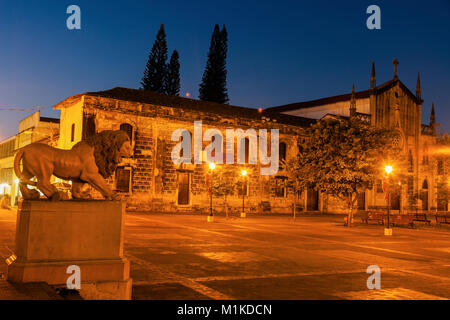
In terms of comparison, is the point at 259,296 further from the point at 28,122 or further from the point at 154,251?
the point at 28,122

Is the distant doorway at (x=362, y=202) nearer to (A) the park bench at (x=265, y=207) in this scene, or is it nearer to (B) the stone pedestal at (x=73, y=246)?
(A) the park bench at (x=265, y=207)

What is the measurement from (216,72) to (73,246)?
49975 millimetres

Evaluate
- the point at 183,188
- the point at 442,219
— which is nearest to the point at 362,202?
the point at 442,219

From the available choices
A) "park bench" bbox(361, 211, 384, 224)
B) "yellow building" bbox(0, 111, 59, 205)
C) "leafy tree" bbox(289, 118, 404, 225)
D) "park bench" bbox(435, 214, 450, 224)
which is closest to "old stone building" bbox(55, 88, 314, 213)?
"leafy tree" bbox(289, 118, 404, 225)

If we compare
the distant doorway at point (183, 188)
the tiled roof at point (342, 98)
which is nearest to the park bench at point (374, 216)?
the distant doorway at point (183, 188)

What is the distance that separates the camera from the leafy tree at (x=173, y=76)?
5533 cm

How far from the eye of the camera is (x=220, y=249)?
12523 mm

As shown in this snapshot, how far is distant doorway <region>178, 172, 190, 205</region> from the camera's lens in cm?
3359

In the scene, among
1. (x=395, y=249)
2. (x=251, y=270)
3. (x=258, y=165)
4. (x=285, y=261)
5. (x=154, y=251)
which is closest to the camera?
(x=251, y=270)

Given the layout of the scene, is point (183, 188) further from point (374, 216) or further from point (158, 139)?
point (374, 216)

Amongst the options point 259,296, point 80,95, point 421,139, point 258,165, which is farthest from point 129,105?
point 421,139

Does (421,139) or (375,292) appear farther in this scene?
(421,139)

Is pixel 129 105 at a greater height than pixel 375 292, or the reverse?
pixel 129 105
